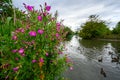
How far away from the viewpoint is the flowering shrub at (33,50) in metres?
2.81

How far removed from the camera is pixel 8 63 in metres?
2.86

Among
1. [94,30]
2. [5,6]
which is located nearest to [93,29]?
[94,30]

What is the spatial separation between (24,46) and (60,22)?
126 cm

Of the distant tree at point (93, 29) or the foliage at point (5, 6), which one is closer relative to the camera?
the foliage at point (5, 6)

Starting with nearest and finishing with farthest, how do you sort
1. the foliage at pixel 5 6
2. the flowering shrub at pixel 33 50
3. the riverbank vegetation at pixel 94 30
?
the flowering shrub at pixel 33 50 → the foliage at pixel 5 6 → the riverbank vegetation at pixel 94 30

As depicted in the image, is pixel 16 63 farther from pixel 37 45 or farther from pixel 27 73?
pixel 37 45

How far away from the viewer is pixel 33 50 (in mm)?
2957

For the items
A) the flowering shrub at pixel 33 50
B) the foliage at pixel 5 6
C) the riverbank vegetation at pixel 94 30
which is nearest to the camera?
the flowering shrub at pixel 33 50

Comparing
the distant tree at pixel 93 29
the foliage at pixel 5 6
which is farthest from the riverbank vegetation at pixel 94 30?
the foliage at pixel 5 6

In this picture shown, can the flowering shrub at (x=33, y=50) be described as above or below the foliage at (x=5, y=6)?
below

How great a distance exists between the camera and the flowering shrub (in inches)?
111

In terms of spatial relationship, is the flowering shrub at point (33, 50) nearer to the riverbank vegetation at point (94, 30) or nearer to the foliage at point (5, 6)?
the foliage at point (5, 6)

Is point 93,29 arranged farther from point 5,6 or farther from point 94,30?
point 5,6

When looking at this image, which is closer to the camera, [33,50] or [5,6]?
[33,50]
